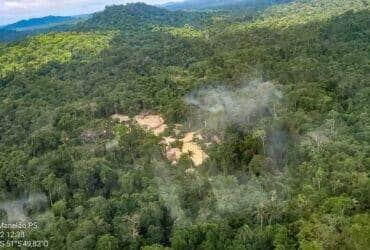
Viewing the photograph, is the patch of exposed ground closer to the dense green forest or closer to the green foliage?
the dense green forest

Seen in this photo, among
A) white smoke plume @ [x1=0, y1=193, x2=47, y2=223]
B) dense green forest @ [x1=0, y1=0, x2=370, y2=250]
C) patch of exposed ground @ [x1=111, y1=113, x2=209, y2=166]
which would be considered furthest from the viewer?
patch of exposed ground @ [x1=111, y1=113, x2=209, y2=166]

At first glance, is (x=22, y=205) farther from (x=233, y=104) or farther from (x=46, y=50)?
(x=46, y=50)

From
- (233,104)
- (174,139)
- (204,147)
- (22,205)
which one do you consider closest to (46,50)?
(174,139)

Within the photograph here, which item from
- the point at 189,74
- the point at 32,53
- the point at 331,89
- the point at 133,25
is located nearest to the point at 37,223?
the point at 331,89

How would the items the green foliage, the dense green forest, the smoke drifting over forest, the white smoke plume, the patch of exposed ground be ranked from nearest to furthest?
the dense green forest, the white smoke plume, the patch of exposed ground, the smoke drifting over forest, the green foliage

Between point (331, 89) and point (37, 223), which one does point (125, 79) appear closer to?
point (331, 89)

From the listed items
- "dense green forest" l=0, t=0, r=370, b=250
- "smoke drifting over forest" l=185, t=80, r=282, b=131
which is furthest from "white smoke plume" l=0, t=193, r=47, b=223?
"smoke drifting over forest" l=185, t=80, r=282, b=131

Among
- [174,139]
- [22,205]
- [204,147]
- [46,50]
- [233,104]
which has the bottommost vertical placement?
[22,205]

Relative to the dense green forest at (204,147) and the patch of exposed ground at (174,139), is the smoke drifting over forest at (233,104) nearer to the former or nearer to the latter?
the dense green forest at (204,147)

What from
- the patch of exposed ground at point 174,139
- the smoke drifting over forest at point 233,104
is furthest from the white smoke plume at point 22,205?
the smoke drifting over forest at point 233,104

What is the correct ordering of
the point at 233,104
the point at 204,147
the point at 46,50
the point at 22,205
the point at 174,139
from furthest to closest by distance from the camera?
the point at 46,50 < the point at 233,104 < the point at 174,139 < the point at 204,147 < the point at 22,205
